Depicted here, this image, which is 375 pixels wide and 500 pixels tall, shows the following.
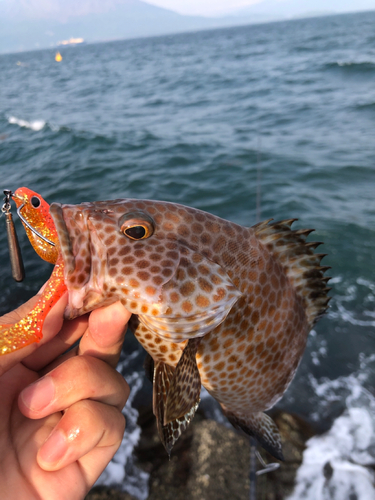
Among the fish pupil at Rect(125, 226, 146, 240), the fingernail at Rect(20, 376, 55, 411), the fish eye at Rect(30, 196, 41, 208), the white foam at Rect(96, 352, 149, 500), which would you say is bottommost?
the white foam at Rect(96, 352, 149, 500)

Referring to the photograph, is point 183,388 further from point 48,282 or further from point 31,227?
point 31,227

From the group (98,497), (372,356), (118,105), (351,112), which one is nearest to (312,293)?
(98,497)

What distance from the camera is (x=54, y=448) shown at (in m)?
1.92

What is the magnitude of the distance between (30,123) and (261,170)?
1607 cm

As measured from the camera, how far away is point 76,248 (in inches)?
76.7

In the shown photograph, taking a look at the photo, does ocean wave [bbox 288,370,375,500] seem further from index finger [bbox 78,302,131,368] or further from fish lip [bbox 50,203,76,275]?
fish lip [bbox 50,203,76,275]

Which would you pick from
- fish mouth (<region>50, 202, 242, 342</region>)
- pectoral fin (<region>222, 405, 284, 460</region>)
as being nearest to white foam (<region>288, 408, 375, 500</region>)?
pectoral fin (<region>222, 405, 284, 460</region>)

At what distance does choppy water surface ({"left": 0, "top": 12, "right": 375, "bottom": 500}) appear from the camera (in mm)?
5039

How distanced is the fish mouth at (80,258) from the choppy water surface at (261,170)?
3.04 m

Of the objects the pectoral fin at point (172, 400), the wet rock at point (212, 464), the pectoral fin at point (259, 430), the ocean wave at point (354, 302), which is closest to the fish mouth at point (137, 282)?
the pectoral fin at point (172, 400)

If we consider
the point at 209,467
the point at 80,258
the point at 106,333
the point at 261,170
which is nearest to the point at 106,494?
the point at 209,467

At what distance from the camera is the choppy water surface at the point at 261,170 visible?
5039 millimetres

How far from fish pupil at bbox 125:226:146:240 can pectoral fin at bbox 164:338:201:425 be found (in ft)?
2.42

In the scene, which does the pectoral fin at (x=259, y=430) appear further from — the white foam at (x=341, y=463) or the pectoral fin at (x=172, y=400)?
the white foam at (x=341, y=463)
